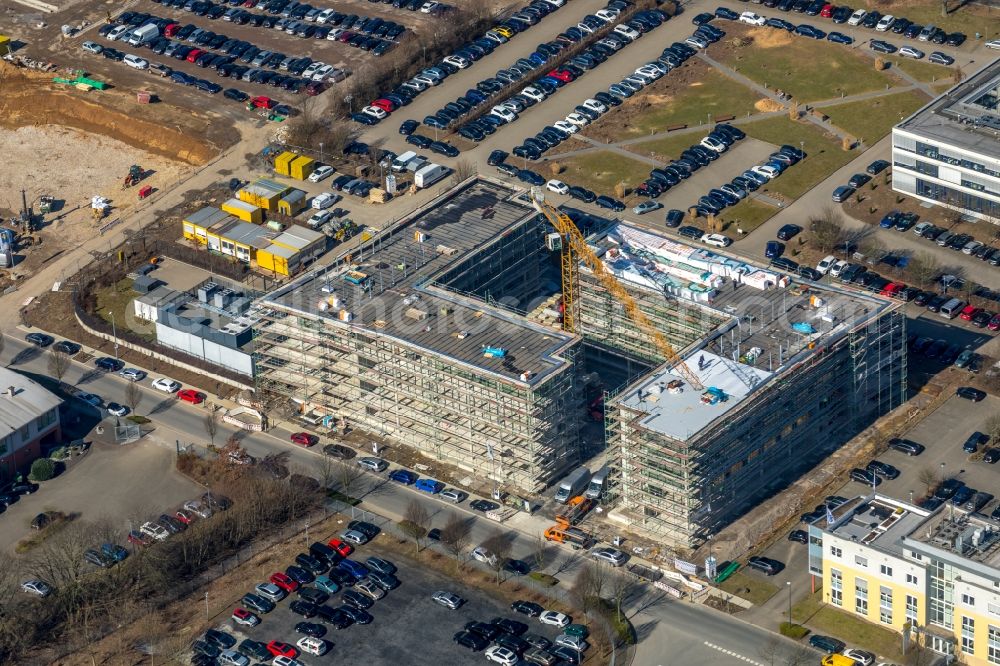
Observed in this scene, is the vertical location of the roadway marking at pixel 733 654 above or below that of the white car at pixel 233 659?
below

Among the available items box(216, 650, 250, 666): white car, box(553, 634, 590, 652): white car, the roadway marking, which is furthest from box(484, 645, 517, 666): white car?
box(216, 650, 250, 666): white car

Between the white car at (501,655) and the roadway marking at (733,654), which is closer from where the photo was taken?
the roadway marking at (733,654)

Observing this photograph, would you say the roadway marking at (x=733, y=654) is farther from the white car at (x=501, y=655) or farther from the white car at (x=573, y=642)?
the white car at (x=501, y=655)

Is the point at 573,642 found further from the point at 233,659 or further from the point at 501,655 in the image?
the point at 233,659

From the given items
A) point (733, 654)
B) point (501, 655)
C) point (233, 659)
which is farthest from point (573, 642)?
point (233, 659)

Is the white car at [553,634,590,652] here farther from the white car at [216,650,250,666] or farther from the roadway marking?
the white car at [216,650,250,666]

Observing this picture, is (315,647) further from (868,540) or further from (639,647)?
(868,540)

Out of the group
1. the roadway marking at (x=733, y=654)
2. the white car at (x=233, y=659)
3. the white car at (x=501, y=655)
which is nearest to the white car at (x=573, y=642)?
the white car at (x=501, y=655)
